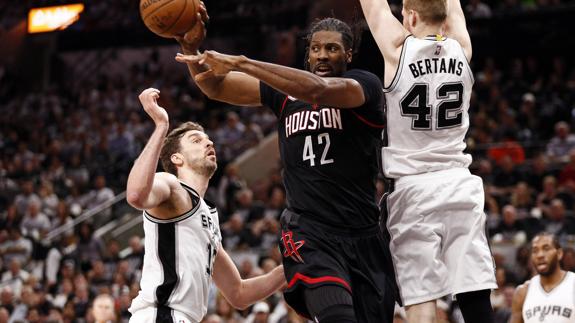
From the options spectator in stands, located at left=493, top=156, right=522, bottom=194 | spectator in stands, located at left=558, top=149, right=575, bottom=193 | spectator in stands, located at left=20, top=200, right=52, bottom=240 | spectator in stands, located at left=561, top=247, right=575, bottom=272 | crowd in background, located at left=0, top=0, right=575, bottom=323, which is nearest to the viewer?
spectator in stands, located at left=561, top=247, right=575, bottom=272

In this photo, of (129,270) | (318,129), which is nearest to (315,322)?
(318,129)

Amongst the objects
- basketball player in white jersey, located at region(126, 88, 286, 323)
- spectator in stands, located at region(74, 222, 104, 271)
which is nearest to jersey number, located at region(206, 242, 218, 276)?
basketball player in white jersey, located at region(126, 88, 286, 323)

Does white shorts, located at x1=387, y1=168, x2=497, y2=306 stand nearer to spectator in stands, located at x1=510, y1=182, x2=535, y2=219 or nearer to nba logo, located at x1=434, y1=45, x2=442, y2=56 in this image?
nba logo, located at x1=434, y1=45, x2=442, y2=56

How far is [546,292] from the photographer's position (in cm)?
802

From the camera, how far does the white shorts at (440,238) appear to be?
4.89m

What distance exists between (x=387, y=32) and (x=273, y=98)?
30.0 inches

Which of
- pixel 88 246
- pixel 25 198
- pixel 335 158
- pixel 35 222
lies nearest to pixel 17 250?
pixel 35 222

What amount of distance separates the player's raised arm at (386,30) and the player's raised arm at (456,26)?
369 mm

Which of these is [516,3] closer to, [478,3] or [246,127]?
[478,3]

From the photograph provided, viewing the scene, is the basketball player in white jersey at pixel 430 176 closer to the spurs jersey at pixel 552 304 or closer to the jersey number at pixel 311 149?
the jersey number at pixel 311 149

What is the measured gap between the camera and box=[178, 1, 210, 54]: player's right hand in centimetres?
513

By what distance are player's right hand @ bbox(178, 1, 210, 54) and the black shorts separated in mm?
1114

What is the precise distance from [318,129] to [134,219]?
13.0 m

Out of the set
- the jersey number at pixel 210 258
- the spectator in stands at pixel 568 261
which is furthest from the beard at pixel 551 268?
the jersey number at pixel 210 258
